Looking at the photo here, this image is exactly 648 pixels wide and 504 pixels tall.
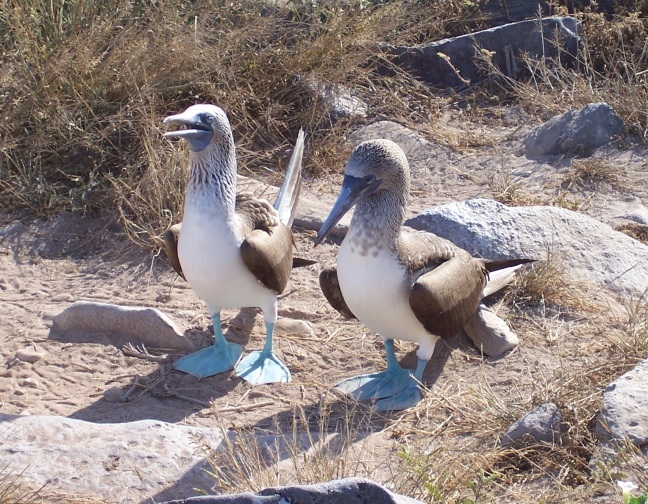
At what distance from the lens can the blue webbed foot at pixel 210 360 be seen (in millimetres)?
4754

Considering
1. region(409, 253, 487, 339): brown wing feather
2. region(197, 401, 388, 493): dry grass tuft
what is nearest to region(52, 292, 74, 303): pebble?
region(197, 401, 388, 493): dry grass tuft

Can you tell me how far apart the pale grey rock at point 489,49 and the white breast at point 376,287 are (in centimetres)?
437

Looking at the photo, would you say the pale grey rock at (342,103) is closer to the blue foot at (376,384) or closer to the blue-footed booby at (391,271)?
the blue-footed booby at (391,271)

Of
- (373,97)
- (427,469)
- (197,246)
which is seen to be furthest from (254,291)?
(373,97)

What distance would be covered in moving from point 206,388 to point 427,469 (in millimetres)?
1661

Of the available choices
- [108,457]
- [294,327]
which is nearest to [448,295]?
[294,327]

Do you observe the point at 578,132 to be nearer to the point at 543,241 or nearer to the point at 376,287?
the point at 543,241

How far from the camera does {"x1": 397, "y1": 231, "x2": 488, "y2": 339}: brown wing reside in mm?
4230

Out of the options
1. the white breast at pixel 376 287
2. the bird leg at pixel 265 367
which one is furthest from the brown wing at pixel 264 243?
the white breast at pixel 376 287

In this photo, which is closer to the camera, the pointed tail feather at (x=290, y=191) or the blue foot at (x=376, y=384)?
the blue foot at (x=376, y=384)

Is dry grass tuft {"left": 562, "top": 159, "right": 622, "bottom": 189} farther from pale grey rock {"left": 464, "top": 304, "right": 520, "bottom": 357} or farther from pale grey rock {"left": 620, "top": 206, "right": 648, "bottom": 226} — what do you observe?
pale grey rock {"left": 464, "top": 304, "right": 520, "bottom": 357}

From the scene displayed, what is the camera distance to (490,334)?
4.85 m

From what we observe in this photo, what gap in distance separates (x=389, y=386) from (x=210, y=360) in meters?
0.92

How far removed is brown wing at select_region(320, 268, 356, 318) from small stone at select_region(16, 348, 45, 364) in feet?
4.89
